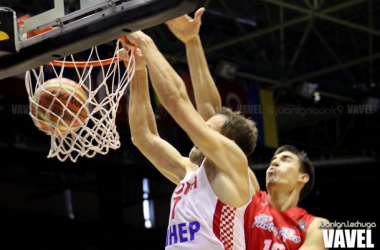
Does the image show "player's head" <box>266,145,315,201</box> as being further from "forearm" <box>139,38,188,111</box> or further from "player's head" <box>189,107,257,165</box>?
"forearm" <box>139,38,188,111</box>

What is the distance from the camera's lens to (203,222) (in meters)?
3.75

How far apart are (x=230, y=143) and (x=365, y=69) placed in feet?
28.1

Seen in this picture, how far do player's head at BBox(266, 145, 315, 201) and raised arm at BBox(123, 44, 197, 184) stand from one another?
1.87 feet

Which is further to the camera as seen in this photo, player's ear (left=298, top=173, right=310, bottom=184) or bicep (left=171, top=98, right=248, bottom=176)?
player's ear (left=298, top=173, right=310, bottom=184)

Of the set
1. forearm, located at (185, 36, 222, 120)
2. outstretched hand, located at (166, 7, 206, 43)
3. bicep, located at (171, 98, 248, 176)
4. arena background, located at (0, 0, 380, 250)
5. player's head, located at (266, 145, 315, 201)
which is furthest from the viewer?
arena background, located at (0, 0, 380, 250)

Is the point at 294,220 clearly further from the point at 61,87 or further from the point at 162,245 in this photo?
the point at 162,245

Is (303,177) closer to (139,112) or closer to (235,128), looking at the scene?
(235,128)

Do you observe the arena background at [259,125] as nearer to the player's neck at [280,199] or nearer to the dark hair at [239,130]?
the player's neck at [280,199]

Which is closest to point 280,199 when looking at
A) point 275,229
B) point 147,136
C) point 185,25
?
point 275,229

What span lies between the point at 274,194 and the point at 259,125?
6.18 metres

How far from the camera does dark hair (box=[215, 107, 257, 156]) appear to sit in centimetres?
398

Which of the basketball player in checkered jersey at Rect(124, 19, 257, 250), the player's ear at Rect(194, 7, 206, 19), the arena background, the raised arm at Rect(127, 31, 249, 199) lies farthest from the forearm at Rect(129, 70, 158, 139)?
the arena background

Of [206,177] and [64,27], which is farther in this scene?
[206,177]

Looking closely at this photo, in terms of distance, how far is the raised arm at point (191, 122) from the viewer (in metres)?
3.66
